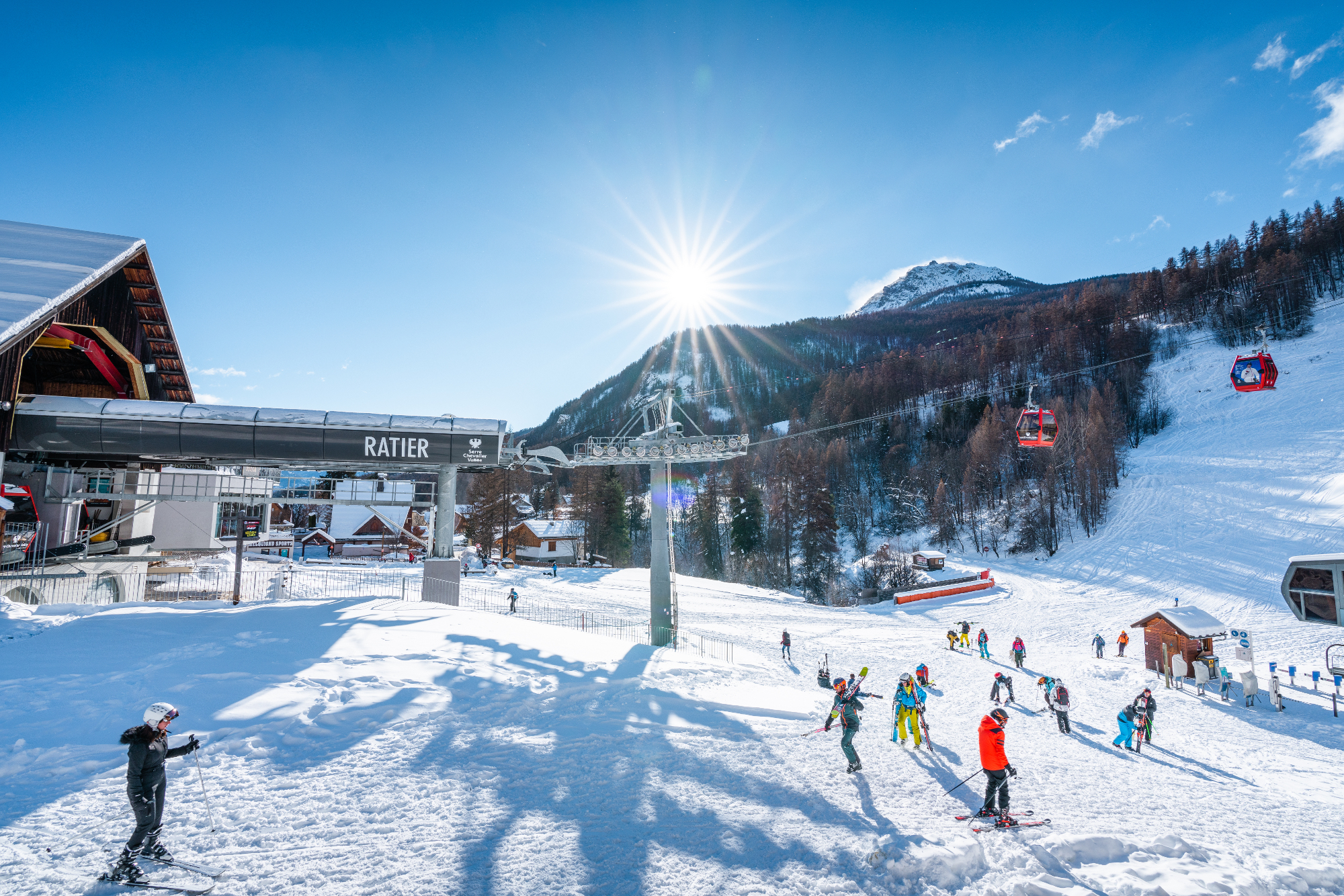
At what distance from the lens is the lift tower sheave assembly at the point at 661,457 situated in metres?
20.2

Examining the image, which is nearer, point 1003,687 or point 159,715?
point 159,715

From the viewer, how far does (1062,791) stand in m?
8.70

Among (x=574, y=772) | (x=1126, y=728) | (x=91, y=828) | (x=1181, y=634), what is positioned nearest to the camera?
(x=91, y=828)

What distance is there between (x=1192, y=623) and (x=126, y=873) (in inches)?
1144

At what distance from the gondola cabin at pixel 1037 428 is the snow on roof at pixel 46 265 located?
28532 millimetres

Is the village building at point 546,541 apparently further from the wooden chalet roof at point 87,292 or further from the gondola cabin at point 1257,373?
the gondola cabin at point 1257,373

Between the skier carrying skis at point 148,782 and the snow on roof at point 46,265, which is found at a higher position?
the snow on roof at point 46,265

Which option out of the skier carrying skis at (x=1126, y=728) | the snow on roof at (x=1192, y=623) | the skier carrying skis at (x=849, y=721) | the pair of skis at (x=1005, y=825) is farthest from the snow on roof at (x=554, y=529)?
the pair of skis at (x=1005, y=825)

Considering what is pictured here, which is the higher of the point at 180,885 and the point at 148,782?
the point at 148,782

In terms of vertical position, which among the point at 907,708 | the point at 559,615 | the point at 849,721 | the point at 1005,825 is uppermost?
the point at 849,721

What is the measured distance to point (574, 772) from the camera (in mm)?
7633

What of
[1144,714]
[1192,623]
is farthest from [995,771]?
[1192,623]

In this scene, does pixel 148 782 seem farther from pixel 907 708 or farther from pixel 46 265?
pixel 46 265

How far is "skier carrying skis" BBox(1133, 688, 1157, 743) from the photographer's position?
515 inches
